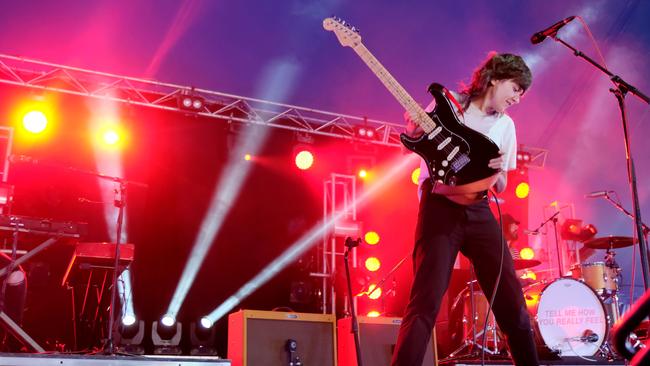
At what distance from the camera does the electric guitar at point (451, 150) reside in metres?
3.10

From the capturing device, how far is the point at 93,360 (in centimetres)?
391

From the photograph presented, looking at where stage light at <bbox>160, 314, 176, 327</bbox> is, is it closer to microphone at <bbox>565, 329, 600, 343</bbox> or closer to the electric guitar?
microphone at <bbox>565, 329, 600, 343</bbox>

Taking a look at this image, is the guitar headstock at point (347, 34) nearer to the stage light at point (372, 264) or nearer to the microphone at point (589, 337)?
the microphone at point (589, 337)

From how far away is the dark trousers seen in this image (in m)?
2.98

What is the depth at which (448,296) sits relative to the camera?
8.40 m

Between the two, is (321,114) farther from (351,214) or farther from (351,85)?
(351,214)

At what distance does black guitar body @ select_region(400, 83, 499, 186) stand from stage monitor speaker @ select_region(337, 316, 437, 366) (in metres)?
2.53

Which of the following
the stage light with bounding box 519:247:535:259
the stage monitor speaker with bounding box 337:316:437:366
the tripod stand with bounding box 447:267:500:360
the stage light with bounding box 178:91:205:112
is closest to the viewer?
the stage monitor speaker with bounding box 337:316:437:366

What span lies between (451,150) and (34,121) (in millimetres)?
6532

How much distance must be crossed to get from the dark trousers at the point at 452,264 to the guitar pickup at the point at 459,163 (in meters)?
0.17

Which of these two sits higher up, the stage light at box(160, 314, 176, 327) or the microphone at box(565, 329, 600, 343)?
the stage light at box(160, 314, 176, 327)

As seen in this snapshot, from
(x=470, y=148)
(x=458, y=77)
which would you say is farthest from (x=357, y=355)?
(x=458, y=77)

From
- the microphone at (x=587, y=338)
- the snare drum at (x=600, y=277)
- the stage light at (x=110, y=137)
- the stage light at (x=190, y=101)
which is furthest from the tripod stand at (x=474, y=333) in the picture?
the stage light at (x=110, y=137)

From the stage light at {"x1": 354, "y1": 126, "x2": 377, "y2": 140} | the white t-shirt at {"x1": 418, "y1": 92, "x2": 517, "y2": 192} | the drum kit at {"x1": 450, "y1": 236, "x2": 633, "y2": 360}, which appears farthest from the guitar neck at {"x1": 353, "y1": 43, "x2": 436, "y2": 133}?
the stage light at {"x1": 354, "y1": 126, "x2": 377, "y2": 140}
